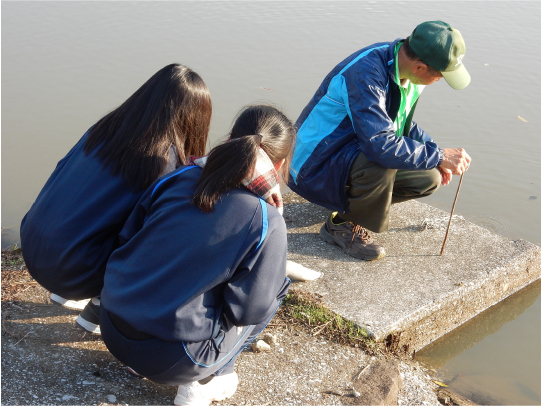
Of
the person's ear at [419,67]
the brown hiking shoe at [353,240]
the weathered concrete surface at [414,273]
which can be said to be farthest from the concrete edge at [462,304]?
the person's ear at [419,67]

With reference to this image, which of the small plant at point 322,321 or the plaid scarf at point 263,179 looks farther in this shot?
the small plant at point 322,321

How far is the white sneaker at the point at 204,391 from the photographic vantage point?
2119mm

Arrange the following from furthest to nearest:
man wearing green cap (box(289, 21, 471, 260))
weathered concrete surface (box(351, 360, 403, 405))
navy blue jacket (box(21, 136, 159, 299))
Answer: man wearing green cap (box(289, 21, 471, 260))
weathered concrete surface (box(351, 360, 403, 405))
navy blue jacket (box(21, 136, 159, 299))

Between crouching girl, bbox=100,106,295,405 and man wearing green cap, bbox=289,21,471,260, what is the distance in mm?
1144

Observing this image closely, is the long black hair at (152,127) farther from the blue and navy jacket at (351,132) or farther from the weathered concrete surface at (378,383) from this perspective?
the weathered concrete surface at (378,383)

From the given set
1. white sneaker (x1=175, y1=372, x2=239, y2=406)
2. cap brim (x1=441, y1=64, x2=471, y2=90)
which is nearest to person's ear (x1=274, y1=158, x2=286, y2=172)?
white sneaker (x1=175, y1=372, x2=239, y2=406)

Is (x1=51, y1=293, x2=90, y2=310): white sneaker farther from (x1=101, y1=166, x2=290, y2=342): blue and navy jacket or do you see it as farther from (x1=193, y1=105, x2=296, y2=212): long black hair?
(x1=193, y1=105, x2=296, y2=212): long black hair

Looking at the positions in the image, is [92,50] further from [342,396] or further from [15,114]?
[342,396]

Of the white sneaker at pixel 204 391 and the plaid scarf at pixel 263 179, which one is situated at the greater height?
→ the plaid scarf at pixel 263 179

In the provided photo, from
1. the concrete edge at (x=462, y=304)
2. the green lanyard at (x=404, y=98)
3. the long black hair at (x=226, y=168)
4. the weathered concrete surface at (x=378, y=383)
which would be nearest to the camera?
the long black hair at (x=226, y=168)

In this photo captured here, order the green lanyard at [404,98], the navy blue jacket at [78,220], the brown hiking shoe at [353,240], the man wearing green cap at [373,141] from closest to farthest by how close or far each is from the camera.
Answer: the navy blue jacket at [78,220] < the man wearing green cap at [373,141] < the green lanyard at [404,98] < the brown hiking shoe at [353,240]

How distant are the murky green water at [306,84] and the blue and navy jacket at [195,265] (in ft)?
5.47

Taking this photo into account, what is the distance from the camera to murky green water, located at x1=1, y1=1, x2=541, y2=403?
4641 millimetres

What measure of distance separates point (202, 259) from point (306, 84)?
5144 millimetres
